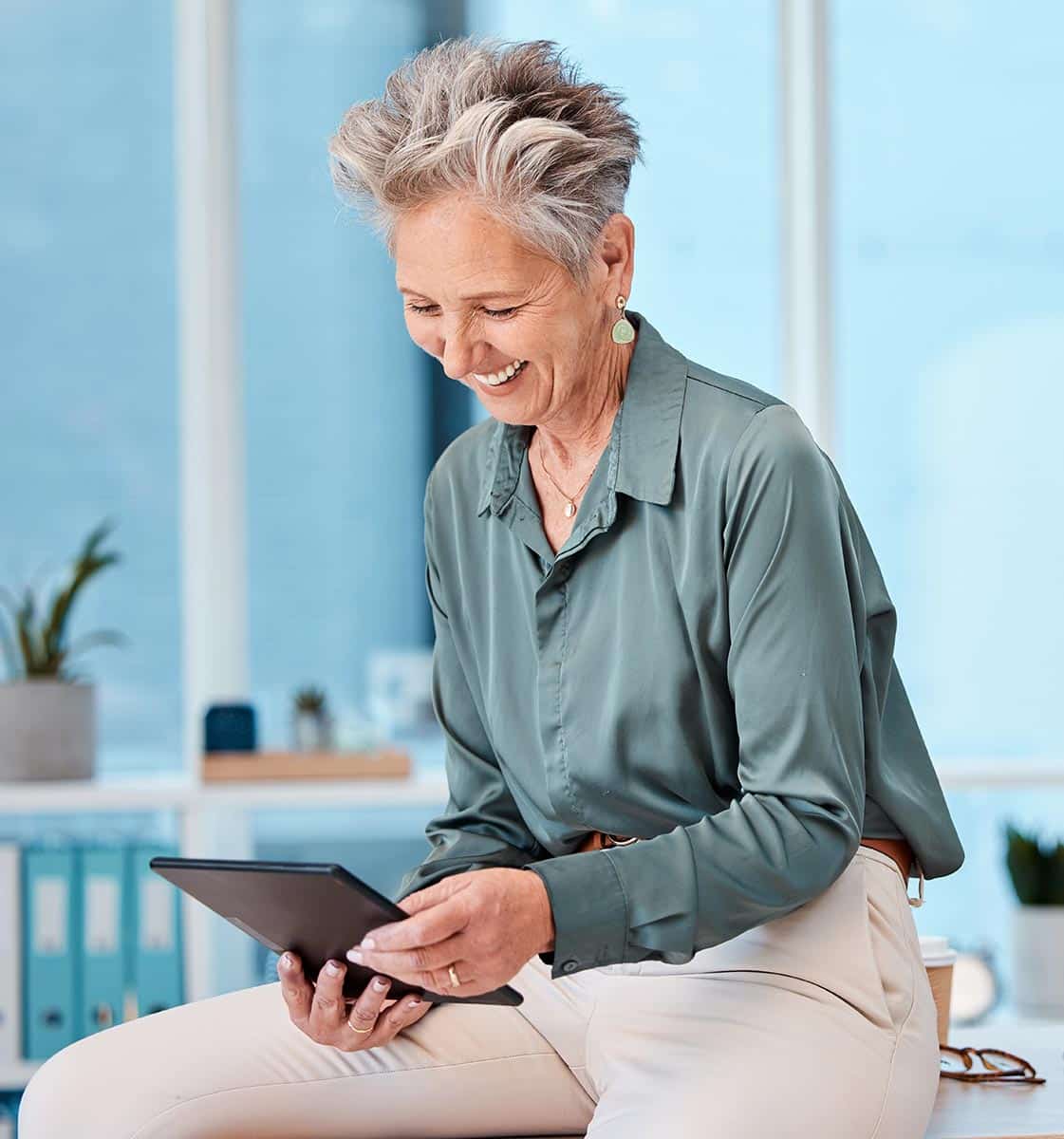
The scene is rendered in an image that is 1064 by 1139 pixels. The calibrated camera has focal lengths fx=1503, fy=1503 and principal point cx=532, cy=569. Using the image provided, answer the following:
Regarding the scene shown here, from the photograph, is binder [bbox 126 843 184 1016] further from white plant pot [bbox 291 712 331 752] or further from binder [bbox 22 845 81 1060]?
white plant pot [bbox 291 712 331 752]

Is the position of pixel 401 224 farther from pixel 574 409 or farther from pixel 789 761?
pixel 789 761

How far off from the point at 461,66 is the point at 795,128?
2.13 m

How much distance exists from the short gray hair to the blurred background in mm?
1875

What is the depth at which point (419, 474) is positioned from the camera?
11.1 ft

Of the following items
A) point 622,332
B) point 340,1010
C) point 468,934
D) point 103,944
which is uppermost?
point 622,332

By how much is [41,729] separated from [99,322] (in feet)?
3.10

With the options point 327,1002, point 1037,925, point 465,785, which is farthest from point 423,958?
point 1037,925

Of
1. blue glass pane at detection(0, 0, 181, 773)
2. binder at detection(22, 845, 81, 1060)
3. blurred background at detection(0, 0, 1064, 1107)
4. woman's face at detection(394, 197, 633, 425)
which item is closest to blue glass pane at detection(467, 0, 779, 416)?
blurred background at detection(0, 0, 1064, 1107)

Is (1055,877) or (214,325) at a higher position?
(214,325)

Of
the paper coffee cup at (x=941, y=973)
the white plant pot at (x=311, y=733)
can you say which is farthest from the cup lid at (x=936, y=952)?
the white plant pot at (x=311, y=733)

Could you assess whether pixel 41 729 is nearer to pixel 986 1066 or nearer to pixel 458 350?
pixel 458 350

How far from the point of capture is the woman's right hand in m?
1.29

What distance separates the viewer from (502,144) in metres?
1.32

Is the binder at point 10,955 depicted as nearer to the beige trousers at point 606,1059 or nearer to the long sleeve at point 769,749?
the beige trousers at point 606,1059
